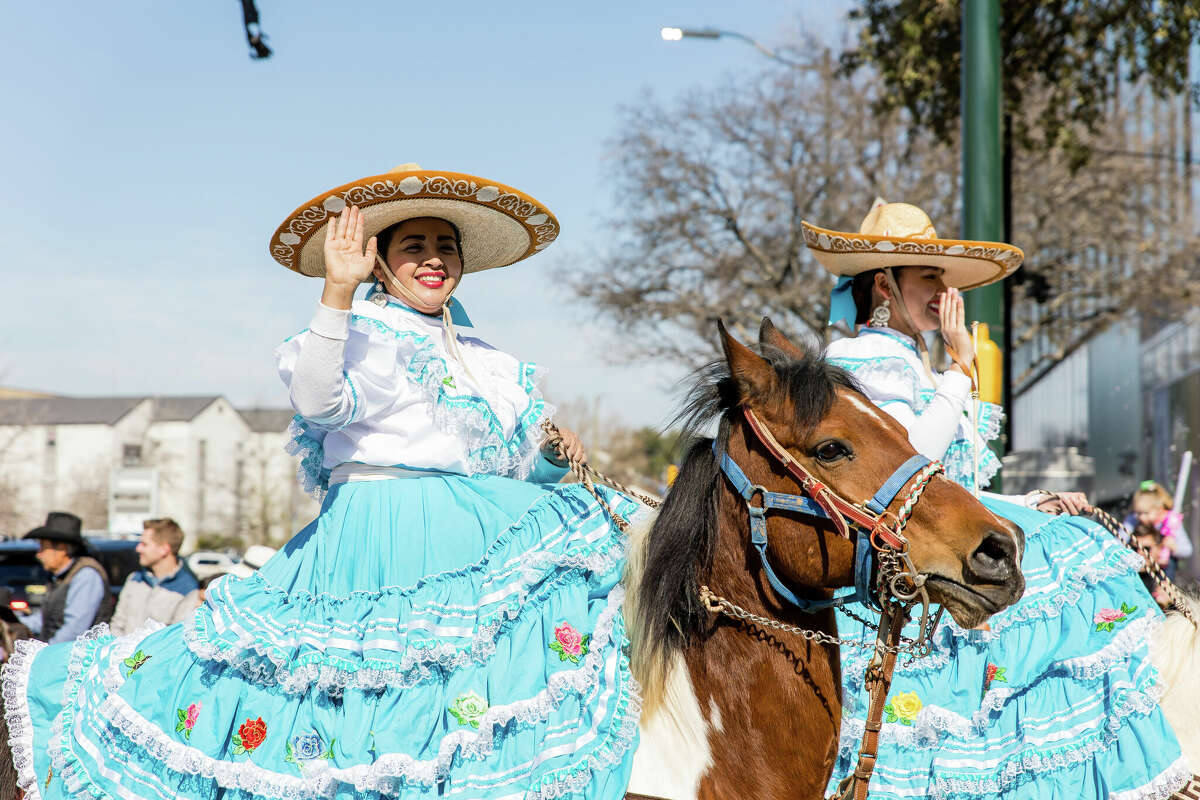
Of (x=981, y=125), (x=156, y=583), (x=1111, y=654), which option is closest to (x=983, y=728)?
(x=1111, y=654)

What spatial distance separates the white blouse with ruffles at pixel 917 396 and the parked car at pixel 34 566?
484 inches

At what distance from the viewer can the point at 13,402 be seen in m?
48.5

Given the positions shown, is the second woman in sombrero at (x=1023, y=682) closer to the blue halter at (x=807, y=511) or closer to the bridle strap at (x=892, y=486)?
the blue halter at (x=807, y=511)

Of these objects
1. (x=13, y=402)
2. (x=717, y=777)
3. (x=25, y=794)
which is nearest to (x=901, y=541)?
(x=717, y=777)

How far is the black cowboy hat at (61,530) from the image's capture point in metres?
10.4

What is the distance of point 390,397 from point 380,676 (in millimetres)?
854

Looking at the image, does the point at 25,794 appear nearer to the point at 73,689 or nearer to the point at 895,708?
the point at 73,689

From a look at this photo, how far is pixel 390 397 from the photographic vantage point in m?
3.30

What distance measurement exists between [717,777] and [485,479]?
1107 millimetres

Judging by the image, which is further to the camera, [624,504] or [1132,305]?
[1132,305]

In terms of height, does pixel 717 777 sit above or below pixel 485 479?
below

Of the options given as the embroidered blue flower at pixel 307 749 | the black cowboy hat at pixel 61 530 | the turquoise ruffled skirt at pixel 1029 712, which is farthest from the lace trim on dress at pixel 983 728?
the black cowboy hat at pixel 61 530

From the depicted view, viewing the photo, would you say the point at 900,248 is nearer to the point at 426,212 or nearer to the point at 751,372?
the point at 751,372

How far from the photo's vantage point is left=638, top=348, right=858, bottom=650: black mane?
9.96 ft
